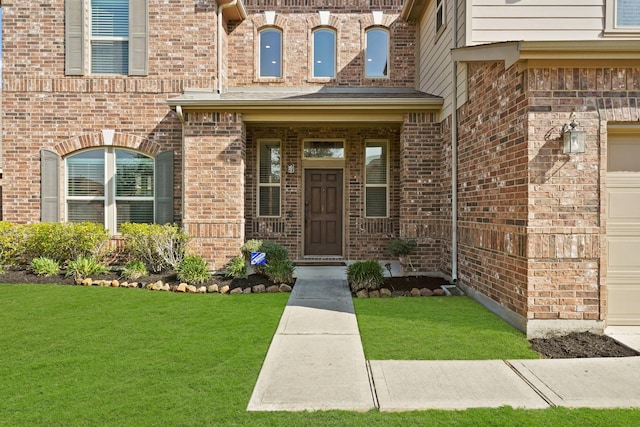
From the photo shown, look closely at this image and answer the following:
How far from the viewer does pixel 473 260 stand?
5.61m

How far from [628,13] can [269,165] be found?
22.9 feet

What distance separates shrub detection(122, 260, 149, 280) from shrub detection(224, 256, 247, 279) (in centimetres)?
149

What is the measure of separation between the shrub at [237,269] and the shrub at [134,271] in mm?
1488

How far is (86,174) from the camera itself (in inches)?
311

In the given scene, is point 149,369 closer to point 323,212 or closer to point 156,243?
point 156,243

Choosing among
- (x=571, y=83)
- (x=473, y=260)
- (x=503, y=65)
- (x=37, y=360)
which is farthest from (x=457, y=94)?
(x=37, y=360)

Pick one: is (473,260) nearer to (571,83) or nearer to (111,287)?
(571,83)

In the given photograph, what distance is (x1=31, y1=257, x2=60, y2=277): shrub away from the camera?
6.85 metres

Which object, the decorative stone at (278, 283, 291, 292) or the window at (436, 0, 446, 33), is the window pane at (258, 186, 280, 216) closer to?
the decorative stone at (278, 283, 291, 292)

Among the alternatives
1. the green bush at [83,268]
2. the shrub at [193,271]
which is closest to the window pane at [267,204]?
the shrub at [193,271]

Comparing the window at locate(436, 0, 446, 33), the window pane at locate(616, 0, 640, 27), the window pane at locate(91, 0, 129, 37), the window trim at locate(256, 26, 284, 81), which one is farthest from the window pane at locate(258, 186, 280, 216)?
the window pane at locate(616, 0, 640, 27)

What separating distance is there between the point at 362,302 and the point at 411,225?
2.45 metres

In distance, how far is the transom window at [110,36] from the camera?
7.80m

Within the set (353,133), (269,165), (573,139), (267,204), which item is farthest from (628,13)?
(267,204)
